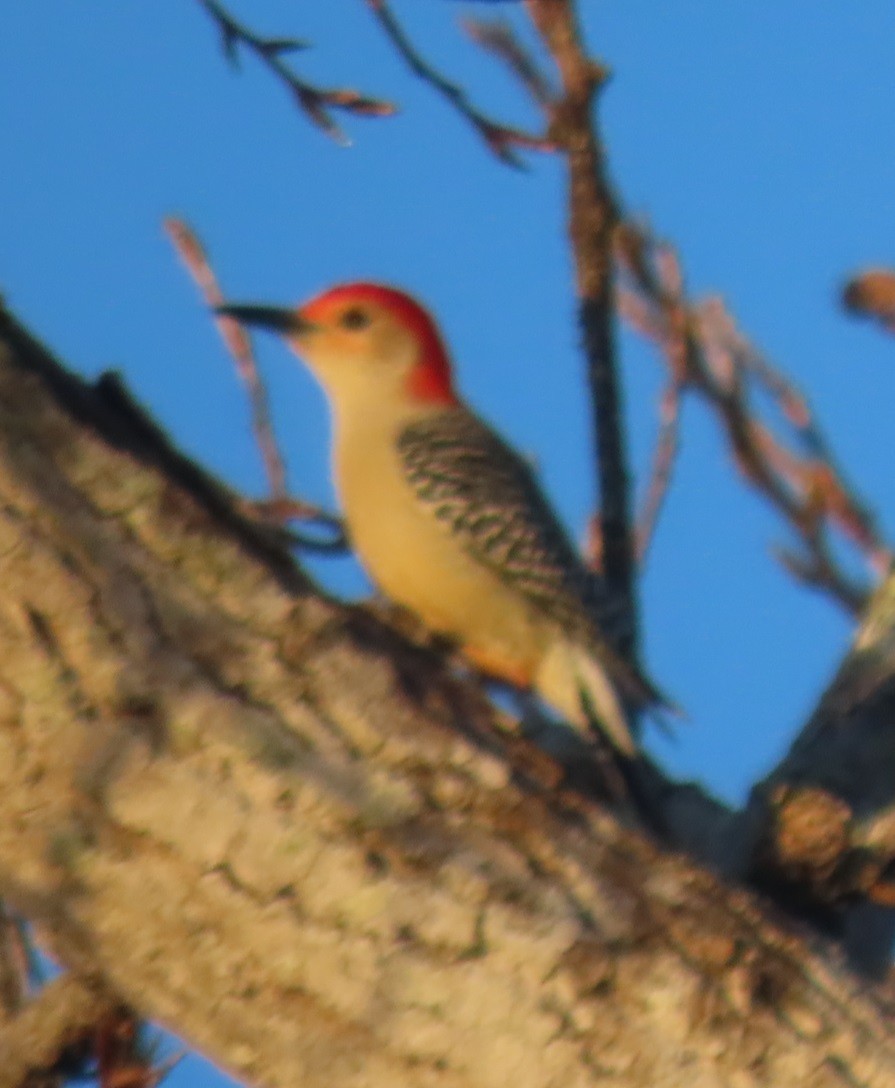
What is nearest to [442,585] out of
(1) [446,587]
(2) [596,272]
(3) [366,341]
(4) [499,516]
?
(1) [446,587]

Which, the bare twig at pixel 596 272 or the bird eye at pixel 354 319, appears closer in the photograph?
the bare twig at pixel 596 272

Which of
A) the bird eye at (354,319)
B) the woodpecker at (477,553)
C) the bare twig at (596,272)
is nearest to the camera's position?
the bare twig at (596,272)

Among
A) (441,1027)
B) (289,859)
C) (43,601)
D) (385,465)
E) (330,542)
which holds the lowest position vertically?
(441,1027)

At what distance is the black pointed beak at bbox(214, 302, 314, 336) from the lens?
5.93 m

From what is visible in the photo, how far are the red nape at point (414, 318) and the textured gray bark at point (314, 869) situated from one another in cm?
304

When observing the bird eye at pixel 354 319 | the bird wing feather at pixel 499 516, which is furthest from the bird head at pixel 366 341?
the bird wing feather at pixel 499 516

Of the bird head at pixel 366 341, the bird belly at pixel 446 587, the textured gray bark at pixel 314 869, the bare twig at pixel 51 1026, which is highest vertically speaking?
the bird head at pixel 366 341

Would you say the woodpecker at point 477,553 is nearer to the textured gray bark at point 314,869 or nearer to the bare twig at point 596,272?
the bare twig at point 596,272

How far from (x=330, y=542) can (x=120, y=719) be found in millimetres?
2043

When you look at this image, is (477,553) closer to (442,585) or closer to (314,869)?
(442,585)

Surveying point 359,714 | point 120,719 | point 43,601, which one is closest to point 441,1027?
point 359,714

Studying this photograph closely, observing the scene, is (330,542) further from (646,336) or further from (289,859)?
(289,859)

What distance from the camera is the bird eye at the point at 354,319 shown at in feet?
19.8

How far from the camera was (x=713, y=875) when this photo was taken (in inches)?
118
